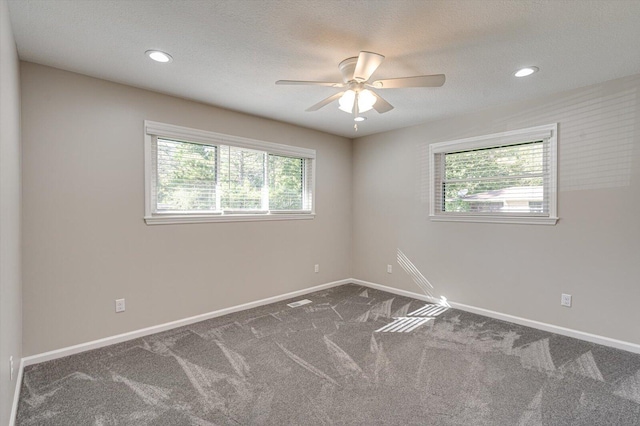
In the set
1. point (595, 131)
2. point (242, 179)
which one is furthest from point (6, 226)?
point (595, 131)

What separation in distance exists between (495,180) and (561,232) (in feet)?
2.83

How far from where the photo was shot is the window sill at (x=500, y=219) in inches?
131

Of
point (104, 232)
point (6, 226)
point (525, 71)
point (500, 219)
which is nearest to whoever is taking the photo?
point (6, 226)

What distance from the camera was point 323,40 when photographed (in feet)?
7.27

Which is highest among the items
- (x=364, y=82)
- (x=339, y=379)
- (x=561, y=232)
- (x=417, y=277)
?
(x=364, y=82)

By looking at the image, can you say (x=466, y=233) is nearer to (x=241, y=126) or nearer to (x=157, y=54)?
(x=241, y=126)

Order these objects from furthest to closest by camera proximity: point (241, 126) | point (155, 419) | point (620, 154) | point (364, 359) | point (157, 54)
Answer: point (241, 126), point (620, 154), point (364, 359), point (157, 54), point (155, 419)

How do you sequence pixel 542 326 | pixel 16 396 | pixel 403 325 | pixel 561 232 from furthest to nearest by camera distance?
1. pixel 403 325
2. pixel 542 326
3. pixel 561 232
4. pixel 16 396

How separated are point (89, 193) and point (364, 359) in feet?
9.29

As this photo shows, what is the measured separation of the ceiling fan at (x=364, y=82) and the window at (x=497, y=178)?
1.83m

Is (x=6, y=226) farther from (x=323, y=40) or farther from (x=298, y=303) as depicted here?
(x=298, y=303)

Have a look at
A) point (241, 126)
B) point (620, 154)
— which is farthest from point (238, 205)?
point (620, 154)

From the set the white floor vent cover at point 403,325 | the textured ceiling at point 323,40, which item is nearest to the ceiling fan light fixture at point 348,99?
the textured ceiling at point 323,40

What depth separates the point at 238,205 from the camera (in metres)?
3.98
